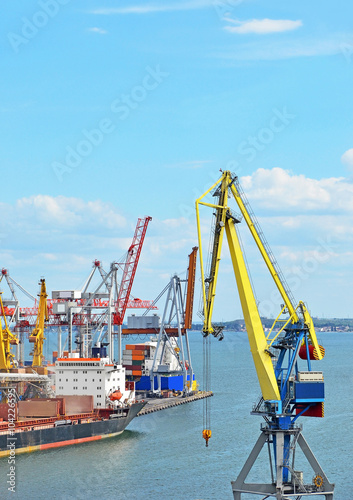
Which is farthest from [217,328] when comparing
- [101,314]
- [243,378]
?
[243,378]

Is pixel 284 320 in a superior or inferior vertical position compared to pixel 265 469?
superior

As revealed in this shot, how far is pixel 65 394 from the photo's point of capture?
209ft

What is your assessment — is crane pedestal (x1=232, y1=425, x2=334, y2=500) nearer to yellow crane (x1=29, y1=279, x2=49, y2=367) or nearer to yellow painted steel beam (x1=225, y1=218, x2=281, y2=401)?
yellow painted steel beam (x1=225, y1=218, x2=281, y2=401)

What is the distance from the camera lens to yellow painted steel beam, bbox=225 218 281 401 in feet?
117

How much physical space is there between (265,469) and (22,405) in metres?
21.1

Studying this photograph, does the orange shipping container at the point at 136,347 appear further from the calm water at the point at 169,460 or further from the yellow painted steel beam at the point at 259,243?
the yellow painted steel beam at the point at 259,243

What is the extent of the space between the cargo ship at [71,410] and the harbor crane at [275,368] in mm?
20866

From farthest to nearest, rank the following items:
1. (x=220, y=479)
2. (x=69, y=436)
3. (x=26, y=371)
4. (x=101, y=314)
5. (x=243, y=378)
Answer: (x=243, y=378)
(x=101, y=314)
(x=26, y=371)
(x=69, y=436)
(x=220, y=479)

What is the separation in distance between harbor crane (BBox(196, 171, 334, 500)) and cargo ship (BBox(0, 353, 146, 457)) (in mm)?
20866

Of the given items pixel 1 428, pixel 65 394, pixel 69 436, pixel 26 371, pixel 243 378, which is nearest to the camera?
pixel 1 428

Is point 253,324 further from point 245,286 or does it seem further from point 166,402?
point 166,402

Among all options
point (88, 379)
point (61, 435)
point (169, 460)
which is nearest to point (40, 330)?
point (88, 379)

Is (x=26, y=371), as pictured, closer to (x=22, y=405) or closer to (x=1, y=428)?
(x=22, y=405)

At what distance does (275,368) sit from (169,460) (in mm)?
16638
